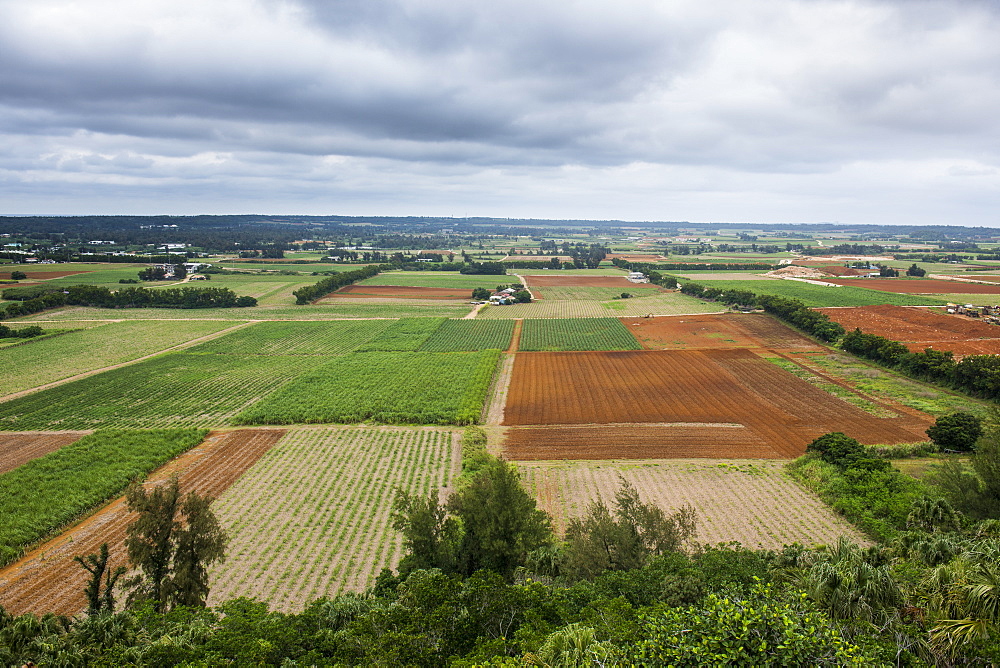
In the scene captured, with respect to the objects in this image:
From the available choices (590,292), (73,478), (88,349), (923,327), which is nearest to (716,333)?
(923,327)

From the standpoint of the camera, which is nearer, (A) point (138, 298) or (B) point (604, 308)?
(B) point (604, 308)

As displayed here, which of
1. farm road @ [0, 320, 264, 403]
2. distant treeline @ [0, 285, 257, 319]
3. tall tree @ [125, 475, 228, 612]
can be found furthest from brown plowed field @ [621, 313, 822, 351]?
distant treeline @ [0, 285, 257, 319]

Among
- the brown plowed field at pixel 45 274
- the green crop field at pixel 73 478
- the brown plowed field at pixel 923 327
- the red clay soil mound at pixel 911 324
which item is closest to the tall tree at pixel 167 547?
the green crop field at pixel 73 478

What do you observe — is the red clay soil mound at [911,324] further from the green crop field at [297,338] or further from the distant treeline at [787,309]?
the green crop field at [297,338]

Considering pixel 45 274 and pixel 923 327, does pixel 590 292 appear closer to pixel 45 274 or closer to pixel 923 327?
pixel 923 327

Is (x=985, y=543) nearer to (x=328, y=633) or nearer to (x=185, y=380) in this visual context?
(x=328, y=633)

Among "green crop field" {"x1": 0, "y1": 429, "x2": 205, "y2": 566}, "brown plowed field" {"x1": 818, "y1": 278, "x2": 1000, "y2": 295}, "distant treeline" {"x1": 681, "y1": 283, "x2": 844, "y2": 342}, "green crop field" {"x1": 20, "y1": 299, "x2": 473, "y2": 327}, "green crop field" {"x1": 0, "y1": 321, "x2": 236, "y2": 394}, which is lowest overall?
"green crop field" {"x1": 0, "y1": 429, "x2": 205, "y2": 566}

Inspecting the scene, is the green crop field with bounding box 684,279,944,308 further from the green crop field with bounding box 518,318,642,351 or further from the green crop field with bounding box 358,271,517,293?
the green crop field with bounding box 358,271,517,293

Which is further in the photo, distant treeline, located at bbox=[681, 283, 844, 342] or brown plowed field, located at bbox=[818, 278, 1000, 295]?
brown plowed field, located at bbox=[818, 278, 1000, 295]
